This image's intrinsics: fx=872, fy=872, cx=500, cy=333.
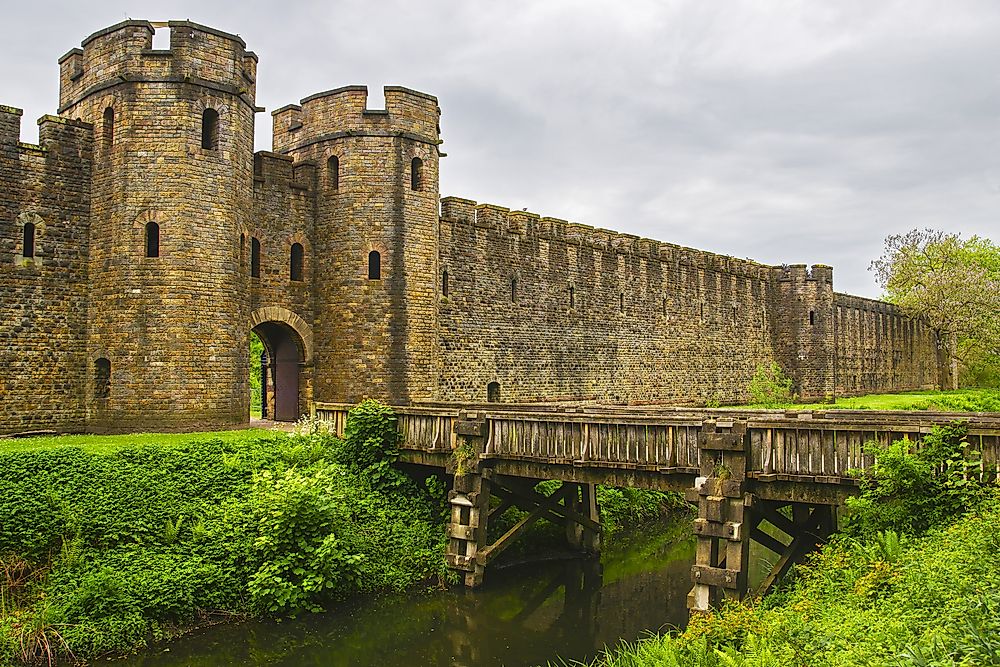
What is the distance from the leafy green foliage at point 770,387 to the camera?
114 ft

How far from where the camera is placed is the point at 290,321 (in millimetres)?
22688

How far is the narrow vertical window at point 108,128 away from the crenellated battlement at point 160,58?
0.58m

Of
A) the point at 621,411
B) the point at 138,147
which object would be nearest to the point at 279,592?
the point at 621,411

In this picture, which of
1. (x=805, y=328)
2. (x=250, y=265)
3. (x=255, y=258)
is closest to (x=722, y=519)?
(x=250, y=265)

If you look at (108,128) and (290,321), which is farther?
(290,321)

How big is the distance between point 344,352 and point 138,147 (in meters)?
6.93

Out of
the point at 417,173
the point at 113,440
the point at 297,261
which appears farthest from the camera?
the point at 417,173

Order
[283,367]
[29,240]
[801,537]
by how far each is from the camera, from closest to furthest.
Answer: [801,537]
[29,240]
[283,367]

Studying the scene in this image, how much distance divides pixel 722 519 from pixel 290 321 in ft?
46.7

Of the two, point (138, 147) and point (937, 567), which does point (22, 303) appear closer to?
point (138, 147)

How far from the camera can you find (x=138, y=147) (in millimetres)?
19219

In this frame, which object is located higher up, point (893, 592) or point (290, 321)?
point (290, 321)

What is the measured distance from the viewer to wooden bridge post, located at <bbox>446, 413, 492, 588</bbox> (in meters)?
15.2

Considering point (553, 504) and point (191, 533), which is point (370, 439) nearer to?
point (553, 504)
